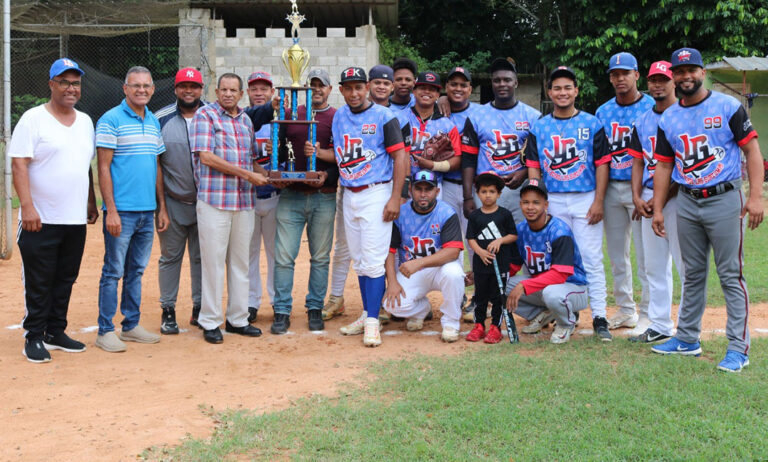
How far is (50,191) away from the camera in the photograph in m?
5.07

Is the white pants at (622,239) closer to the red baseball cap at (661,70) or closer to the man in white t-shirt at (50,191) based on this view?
the red baseball cap at (661,70)

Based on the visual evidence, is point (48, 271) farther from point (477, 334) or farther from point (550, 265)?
point (550, 265)

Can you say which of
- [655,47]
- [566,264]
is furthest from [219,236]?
[655,47]

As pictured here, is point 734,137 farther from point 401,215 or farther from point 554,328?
point 401,215

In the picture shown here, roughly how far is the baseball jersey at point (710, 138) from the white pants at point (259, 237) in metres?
3.33

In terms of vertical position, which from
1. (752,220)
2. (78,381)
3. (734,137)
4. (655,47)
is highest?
(655,47)

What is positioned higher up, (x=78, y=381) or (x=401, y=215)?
(x=401, y=215)

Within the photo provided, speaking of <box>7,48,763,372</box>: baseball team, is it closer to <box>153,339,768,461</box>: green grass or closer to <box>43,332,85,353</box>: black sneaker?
<box>43,332,85,353</box>: black sneaker

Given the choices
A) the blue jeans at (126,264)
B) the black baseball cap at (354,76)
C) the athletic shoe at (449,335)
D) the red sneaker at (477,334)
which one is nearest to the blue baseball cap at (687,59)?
the black baseball cap at (354,76)

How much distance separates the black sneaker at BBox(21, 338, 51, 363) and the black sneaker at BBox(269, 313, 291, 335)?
5.64 feet

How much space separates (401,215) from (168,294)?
206 cm

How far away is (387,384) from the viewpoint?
15.2 feet

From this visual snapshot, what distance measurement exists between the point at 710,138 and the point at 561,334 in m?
1.80

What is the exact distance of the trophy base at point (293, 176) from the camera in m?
5.71
